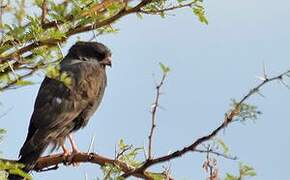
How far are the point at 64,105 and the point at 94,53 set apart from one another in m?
1.58

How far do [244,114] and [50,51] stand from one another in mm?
1934

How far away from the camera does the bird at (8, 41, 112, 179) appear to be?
689 cm

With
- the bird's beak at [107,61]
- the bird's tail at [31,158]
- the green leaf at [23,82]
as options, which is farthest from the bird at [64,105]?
the green leaf at [23,82]

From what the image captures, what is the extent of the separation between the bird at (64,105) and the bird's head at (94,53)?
0.50 ft

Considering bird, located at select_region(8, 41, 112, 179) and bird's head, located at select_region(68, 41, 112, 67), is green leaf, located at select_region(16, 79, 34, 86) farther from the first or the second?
bird's head, located at select_region(68, 41, 112, 67)

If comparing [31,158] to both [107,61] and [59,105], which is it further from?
[107,61]

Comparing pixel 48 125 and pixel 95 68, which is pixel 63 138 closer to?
pixel 48 125

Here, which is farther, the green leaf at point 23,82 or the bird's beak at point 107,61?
the bird's beak at point 107,61

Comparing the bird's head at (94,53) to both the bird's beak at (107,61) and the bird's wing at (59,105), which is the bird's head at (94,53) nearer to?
the bird's beak at (107,61)

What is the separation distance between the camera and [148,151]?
4.36m

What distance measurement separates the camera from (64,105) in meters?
7.40

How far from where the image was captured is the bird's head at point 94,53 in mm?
8727

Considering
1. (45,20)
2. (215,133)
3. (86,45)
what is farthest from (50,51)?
(86,45)

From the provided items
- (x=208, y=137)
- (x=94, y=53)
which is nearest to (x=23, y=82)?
(x=208, y=137)
